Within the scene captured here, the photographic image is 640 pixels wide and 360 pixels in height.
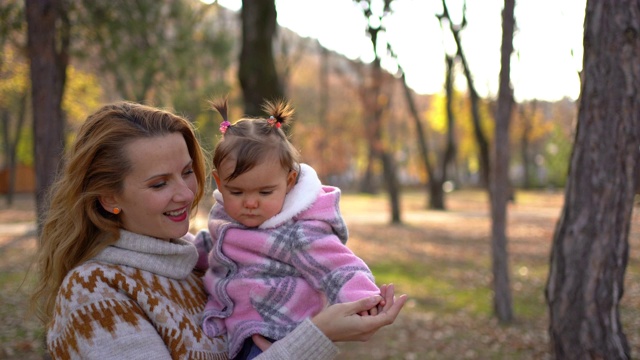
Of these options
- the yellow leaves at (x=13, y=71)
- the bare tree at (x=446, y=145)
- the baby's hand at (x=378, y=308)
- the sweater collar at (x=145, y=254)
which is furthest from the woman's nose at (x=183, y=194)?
the bare tree at (x=446, y=145)

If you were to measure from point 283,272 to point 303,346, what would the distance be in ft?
1.17

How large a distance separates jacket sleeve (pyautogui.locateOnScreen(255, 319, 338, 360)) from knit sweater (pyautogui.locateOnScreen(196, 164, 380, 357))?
0.53ft

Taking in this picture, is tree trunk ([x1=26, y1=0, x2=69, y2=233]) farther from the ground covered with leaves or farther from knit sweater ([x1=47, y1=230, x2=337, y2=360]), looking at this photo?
knit sweater ([x1=47, y1=230, x2=337, y2=360])

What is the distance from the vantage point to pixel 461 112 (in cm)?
4453

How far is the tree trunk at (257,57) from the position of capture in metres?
8.34

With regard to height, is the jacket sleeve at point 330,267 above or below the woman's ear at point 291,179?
below

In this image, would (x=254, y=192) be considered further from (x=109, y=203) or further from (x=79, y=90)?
(x=79, y=90)

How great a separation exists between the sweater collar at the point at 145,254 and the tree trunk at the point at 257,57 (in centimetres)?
608

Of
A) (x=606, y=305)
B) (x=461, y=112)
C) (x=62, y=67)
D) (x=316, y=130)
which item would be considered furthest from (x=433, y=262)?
(x=316, y=130)

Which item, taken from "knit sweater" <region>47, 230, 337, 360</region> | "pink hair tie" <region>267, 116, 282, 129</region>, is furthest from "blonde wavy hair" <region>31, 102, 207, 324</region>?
"pink hair tie" <region>267, 116, 282, 129</region>

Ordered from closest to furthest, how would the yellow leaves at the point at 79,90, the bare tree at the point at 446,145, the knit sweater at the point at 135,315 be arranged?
the knit sweater at the point at 135,315
the yellow leaves at the point at 79,90
the bare tree at the point at 446,145

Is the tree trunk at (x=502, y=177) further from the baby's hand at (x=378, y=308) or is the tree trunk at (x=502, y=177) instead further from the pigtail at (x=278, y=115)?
the baby's hand at (x=378, y=308)

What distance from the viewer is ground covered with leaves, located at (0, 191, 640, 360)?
7801mm

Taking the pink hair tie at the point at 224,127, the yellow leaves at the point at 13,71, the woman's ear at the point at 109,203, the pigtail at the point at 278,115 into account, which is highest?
the yellow leaves at the point at 13,71
